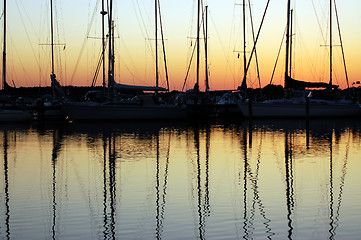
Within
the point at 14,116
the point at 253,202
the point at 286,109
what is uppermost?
the point at 286,109

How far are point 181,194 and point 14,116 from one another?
41035 millimetres

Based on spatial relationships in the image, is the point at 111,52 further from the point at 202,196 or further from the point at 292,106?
the point at 202,196

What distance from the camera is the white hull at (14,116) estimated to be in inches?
1996

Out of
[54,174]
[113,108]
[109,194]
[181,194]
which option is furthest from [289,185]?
[113,108]

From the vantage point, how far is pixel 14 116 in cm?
5122

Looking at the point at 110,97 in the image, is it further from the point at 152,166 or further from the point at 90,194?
the point at 90,194

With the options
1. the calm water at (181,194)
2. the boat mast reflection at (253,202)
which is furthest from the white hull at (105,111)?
the boat mast reflection at (253,202)

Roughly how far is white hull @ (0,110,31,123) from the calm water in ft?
92.4

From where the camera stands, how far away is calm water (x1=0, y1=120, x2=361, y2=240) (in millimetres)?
9945

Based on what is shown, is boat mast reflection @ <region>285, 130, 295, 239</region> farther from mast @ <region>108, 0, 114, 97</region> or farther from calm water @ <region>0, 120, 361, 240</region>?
mast @ <region>108, 0, 114, 97</region>

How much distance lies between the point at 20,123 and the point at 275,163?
126ft

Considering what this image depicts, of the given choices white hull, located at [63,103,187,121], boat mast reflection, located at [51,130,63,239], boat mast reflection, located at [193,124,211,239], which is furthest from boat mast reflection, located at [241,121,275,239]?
white hull, located at [63,103,187,121]

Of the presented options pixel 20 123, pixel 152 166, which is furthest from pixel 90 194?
pixel 20 123

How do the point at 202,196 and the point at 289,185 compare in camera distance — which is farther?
the point at 289,185
